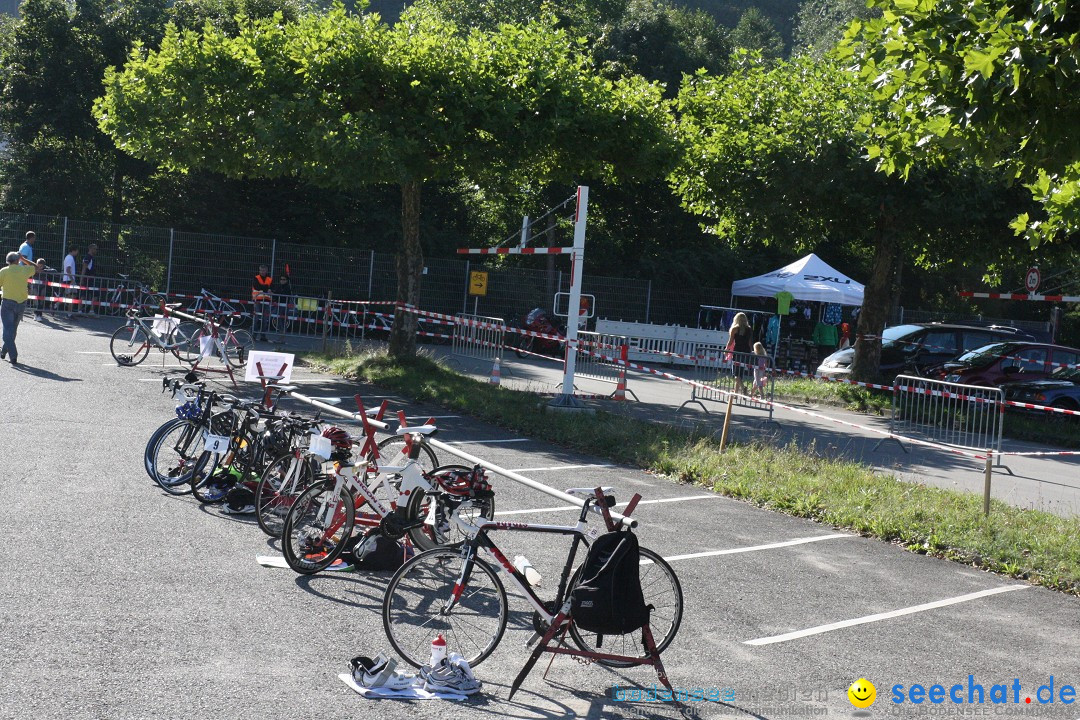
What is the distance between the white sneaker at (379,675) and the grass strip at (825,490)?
18.3 ft

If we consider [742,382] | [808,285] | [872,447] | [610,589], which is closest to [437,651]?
[610,589]

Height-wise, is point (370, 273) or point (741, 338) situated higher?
point (370, 273)

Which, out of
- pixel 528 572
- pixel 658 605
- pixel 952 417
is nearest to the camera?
pixel 528 572

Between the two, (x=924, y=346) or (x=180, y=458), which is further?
(x=924, y=346)

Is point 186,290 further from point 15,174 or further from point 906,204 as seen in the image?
point 906,204

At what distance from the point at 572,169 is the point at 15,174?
2073cm

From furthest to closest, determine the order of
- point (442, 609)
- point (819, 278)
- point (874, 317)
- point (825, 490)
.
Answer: point (819, 278) → point (874, 317) → point (825, 490) → point (442, 609)

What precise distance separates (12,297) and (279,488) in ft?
A: 36.7

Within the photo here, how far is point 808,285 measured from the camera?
30281 mm

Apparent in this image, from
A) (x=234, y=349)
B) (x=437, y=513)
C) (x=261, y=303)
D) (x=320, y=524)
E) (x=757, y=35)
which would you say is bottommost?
(x=320, y=524)

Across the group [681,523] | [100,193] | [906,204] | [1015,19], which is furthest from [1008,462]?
[100,193]

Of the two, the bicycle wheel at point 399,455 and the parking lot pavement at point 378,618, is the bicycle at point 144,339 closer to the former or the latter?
the parking lot pavement at point 378,618

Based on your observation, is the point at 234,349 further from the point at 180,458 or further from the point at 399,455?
the point at 399,455

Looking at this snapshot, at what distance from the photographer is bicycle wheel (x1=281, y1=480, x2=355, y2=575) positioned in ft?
23.7
